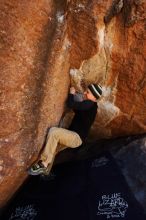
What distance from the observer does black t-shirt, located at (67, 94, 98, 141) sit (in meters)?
5.25

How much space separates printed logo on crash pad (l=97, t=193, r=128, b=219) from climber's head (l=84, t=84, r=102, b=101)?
1.36 m

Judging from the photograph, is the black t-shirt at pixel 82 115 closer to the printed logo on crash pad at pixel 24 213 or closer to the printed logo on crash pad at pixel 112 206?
the printed logo on crash pad at pixel 112 206

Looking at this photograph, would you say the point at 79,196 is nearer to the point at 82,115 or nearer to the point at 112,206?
the point at 112,206

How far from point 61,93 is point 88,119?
525mm

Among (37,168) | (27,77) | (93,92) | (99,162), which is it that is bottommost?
(99,162)

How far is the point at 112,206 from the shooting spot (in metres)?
5.33

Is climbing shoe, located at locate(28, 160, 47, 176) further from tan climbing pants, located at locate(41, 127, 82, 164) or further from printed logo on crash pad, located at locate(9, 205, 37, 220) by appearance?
printed logo on crash pad, located at locate(9, 205, 37, 220)

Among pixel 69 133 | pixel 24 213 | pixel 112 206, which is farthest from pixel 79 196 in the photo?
pixel 69 133

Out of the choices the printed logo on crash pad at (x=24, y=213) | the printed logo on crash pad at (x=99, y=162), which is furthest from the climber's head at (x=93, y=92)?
the printed logo on crash pad at (x=24, y=213)

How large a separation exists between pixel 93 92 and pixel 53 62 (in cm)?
64

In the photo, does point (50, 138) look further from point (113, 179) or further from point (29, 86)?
point (113, 179)

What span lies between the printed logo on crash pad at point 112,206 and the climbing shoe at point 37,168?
93 cm

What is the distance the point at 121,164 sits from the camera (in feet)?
19.3

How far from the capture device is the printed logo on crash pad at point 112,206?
17.1 ft
